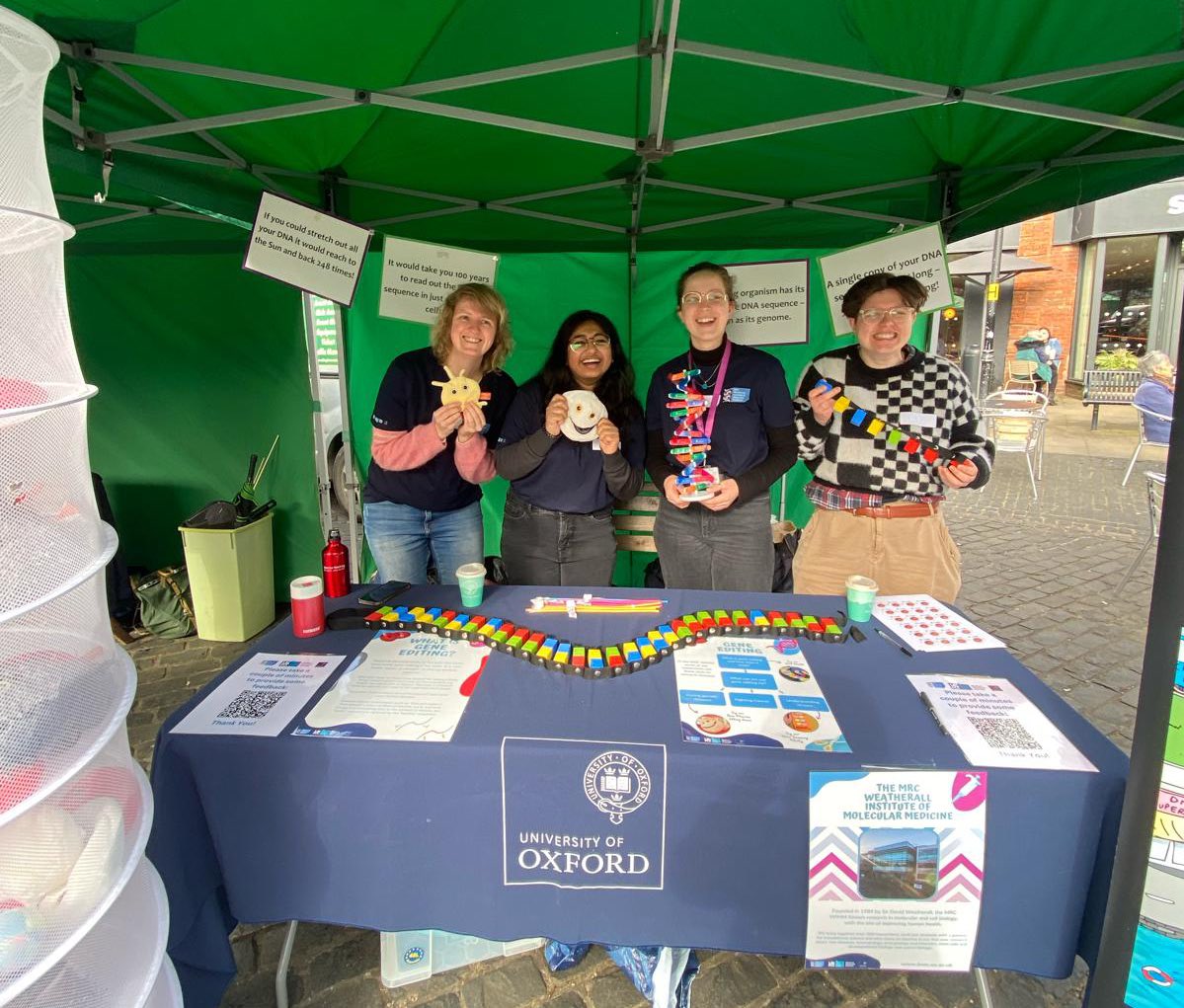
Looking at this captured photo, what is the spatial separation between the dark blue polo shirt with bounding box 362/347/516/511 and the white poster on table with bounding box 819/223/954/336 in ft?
5.30

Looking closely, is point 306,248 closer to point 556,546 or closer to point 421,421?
point 421,421

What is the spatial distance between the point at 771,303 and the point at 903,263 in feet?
2.39

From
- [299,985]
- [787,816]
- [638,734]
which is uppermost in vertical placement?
[638,734]

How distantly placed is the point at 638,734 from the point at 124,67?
2.53 metres

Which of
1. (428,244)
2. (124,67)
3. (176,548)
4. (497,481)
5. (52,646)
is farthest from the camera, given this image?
(176,548)

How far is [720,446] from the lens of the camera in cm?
243

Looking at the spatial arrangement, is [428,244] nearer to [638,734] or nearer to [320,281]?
[320,281]

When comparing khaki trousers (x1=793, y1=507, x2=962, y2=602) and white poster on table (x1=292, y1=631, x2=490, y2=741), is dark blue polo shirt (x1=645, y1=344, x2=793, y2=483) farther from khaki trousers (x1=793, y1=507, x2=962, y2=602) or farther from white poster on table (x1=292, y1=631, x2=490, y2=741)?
white poster on table (x1=292, y1=631, x2=490, y2=741)

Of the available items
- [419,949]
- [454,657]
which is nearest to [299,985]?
[419,949]

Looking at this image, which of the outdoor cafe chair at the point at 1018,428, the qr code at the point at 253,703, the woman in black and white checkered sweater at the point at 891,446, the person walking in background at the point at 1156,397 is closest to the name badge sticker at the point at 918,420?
the woman in black and white checkered sweater at the point at 891,446

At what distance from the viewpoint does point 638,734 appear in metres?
1.28

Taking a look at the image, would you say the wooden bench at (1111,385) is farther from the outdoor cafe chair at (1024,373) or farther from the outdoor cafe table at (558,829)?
the outdoor cafe table at (558,829)

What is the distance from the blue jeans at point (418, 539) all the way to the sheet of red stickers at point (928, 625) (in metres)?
1.60

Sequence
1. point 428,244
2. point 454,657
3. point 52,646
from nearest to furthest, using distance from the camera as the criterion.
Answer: point 52,646 < point 454,657 < point 428,244
